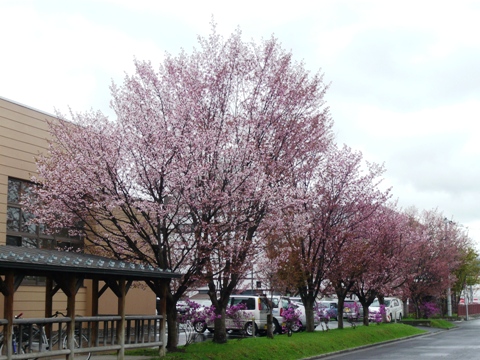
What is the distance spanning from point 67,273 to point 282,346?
9678 millimetres

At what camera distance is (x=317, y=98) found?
23.3 meters

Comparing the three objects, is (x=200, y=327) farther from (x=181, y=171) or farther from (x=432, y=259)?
(x=432, y=259)

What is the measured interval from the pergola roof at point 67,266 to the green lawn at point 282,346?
2.71 metres

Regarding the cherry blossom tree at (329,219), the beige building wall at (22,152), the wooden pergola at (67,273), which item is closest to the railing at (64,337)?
the wooden pergola at (67,273)

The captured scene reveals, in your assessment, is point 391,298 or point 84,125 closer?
point 84,125

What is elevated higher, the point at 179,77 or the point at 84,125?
the point at 179,77

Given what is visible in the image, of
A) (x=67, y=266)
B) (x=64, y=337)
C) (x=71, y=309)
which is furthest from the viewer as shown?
(x=64, y=337)

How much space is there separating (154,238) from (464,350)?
11.7 meters

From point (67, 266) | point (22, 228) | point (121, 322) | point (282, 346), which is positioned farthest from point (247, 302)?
point (67, 266)

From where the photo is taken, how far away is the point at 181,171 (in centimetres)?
1841

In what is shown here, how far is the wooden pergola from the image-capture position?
13203 millimetres

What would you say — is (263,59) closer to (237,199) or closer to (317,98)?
(317,98)

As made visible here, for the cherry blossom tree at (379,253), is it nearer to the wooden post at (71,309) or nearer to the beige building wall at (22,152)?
the beige building wall at (22,152)

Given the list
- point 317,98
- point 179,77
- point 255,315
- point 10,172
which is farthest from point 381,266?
point 10,172
